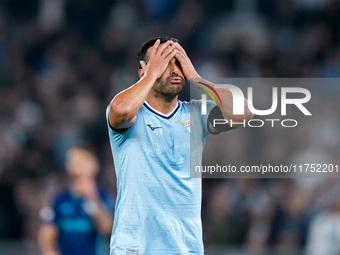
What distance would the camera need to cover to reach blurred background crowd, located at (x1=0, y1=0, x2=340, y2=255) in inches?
Answer: 332

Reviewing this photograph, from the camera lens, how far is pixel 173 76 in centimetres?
403

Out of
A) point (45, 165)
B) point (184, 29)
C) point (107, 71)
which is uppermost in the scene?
point (184, 29)

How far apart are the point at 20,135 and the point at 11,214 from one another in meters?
1.57

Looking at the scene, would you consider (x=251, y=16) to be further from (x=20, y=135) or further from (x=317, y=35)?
(x=20, y=135)

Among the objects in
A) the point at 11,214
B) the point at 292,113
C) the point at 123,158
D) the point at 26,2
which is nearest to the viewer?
the point at 123,158

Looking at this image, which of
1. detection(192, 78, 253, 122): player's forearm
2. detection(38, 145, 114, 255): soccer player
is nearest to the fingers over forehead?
detection(192, 78, 253, 122): player's forearm

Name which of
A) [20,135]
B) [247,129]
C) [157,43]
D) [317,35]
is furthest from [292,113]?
[157,43]

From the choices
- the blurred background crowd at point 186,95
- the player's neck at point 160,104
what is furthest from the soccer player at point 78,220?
the player's neck at point 160,104

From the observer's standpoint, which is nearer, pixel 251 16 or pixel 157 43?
pixel 157 43

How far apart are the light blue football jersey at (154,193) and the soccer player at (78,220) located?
9.87ft

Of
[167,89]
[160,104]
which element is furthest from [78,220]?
[167,89]

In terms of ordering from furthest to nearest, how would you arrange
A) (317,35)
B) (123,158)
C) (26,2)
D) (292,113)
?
(26,2)
(317,35)
(292,113)
(123,158)

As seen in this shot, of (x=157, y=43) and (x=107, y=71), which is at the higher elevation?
(x=107, y=71)

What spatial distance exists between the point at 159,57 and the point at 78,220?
131 inches
